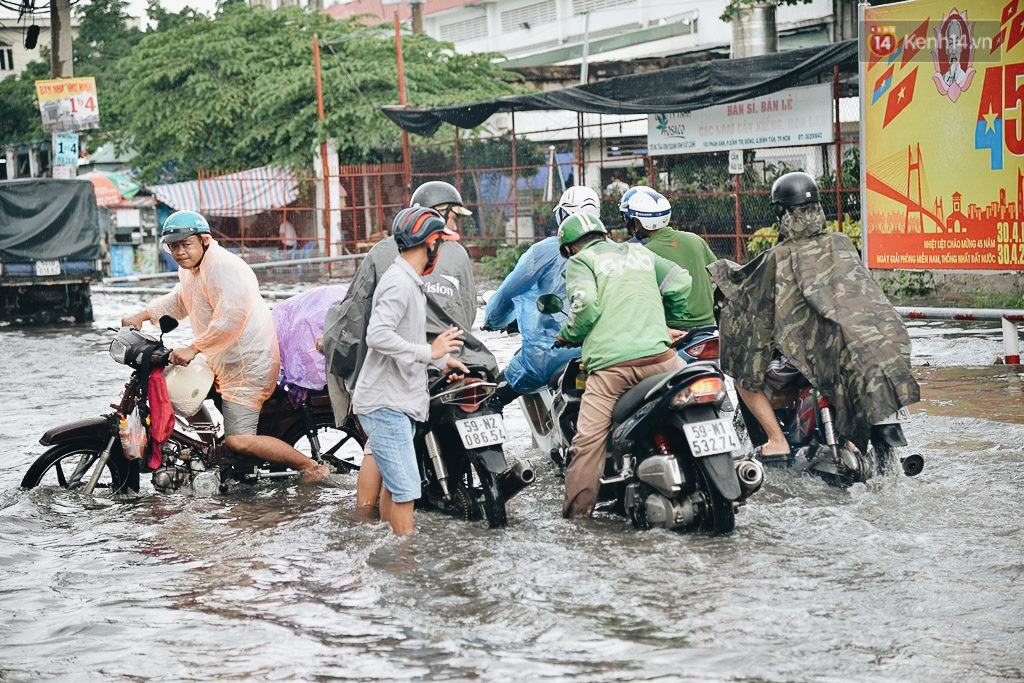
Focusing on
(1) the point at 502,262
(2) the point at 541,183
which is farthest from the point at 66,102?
(2) the point at 541,183

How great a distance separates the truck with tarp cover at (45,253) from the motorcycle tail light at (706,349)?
15105 mm

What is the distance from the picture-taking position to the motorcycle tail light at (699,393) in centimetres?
592

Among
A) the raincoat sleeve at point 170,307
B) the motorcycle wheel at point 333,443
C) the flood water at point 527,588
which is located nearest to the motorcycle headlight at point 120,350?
the raincoat sleeve at point 170,307

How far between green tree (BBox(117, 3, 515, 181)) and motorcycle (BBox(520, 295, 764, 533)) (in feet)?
83.3

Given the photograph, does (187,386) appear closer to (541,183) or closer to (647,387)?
(647,387)

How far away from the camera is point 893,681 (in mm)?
4191

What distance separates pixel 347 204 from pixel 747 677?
1136 inches

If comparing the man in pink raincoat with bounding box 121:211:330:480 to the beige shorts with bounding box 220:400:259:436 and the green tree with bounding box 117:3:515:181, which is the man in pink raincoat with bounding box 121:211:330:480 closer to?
the beige shorts with bounding box 220:400:259:436

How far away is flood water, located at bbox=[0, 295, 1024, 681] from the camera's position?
4.55 meters

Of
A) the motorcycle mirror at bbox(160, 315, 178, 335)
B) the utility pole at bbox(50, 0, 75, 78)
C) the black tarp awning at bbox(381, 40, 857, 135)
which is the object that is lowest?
the motorcycle mirror at bbox(160, 315, 178, 335)

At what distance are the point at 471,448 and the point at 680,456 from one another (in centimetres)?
96

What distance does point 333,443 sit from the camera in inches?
338

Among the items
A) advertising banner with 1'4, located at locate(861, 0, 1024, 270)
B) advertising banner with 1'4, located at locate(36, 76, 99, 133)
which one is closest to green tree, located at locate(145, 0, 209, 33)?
advertising banner with 1'4, located at locate(36, 76, 99, 133)

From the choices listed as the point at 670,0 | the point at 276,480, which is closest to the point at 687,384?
the point at 276,480
